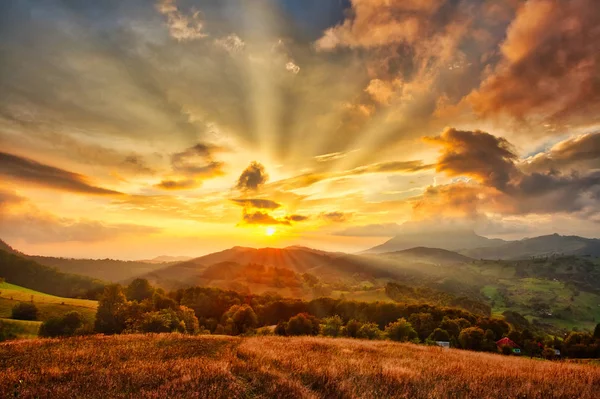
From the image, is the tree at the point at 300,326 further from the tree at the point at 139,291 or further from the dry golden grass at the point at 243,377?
the tree at the point at 139,291

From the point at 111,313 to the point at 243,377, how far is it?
9208 cm

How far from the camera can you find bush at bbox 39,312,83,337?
7762cm

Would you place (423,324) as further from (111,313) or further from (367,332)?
(111,313)

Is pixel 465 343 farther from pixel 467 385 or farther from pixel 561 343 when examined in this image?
pixel 467 385

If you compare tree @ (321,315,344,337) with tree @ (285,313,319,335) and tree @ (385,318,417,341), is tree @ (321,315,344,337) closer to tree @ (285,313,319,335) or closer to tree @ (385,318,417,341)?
tree @ (285,313,319,335)

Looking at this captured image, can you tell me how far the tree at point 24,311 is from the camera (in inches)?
4230

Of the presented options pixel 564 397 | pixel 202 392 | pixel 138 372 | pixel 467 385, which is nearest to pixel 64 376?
pixel 138 372

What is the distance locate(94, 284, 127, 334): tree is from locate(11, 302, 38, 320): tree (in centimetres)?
4153

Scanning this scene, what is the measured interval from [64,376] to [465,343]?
315ft

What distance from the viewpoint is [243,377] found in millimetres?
10664

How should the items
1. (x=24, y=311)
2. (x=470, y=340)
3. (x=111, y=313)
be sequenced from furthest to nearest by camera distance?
(x=24, y=311) < (x=111, y=313) < (x=470, y=340)

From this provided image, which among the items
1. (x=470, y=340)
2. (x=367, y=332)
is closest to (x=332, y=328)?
(x=367, y=332)

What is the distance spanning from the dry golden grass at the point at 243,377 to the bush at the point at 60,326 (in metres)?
81.8

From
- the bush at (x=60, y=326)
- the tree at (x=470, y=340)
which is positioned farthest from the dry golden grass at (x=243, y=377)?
the tree at (x=470, y=340)
